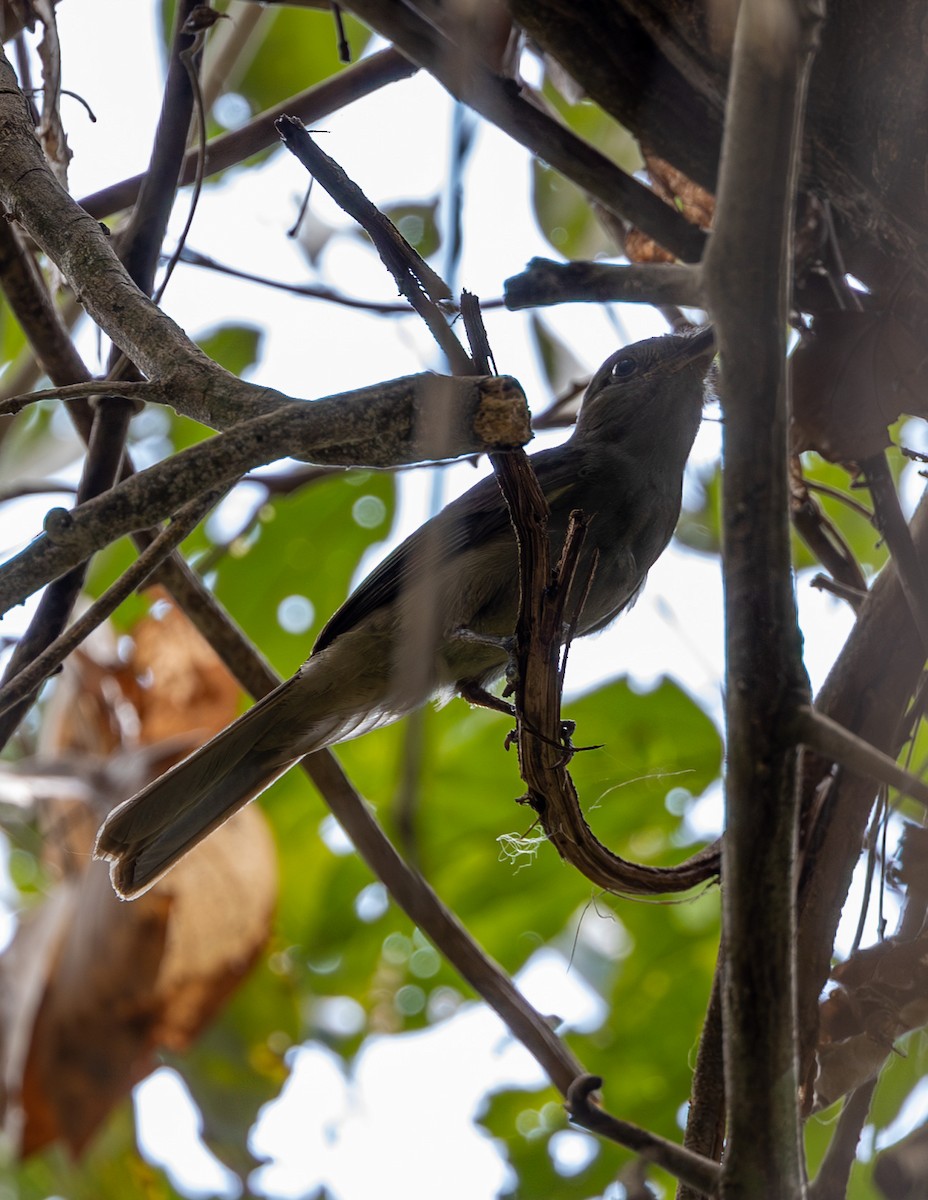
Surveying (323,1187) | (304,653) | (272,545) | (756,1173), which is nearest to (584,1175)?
(323,1187)

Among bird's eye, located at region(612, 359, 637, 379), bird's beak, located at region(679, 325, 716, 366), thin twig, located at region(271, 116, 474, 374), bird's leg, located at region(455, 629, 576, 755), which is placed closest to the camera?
thin twig, located at region(271, 116, 474, 374)

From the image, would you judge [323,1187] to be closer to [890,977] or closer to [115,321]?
[890,977]

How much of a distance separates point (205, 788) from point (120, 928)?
4.17ft

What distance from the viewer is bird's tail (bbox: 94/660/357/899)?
2922mm

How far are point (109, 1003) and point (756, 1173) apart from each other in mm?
3231

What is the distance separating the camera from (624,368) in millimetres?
3916

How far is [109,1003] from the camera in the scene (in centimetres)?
409

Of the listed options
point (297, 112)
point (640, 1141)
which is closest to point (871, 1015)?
point (640, 1141)

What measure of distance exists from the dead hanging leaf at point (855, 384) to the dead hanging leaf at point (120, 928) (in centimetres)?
246

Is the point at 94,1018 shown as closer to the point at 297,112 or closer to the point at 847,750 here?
the point at 297,112

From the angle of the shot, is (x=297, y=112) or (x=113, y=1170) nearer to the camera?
(x=297, y=112)

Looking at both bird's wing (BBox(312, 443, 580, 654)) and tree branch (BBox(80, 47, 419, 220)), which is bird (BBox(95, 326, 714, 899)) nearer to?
bird's wing (BBox(312, 443, 580, 654))

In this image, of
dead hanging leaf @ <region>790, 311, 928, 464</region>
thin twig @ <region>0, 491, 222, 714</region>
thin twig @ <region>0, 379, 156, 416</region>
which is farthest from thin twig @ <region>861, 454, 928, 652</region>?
thin twig @ <region>0, 379, 156, 416</region>

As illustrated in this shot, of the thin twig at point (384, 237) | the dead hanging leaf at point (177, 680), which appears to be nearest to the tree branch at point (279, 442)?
the thin twig at point (384, 237)
